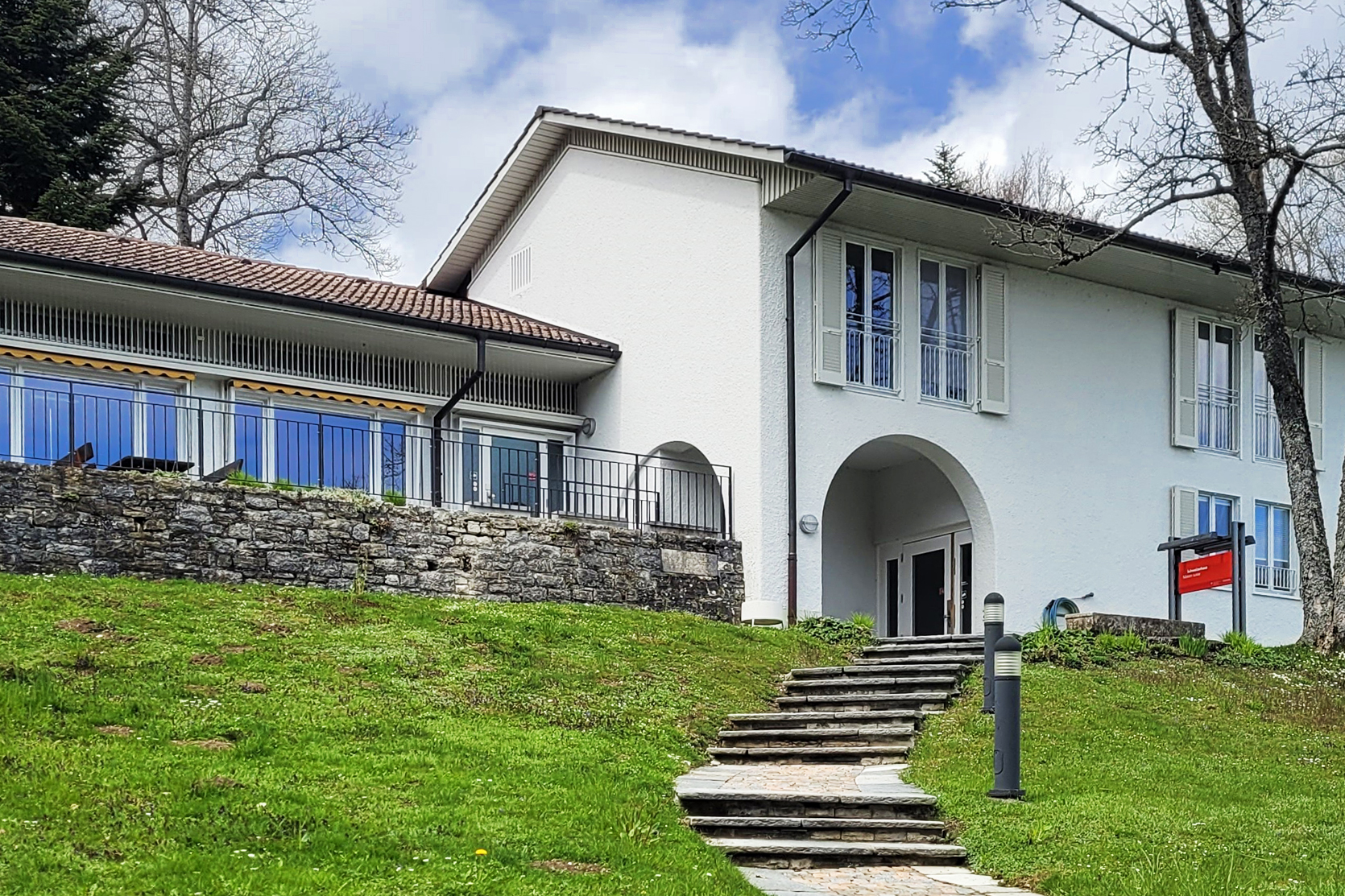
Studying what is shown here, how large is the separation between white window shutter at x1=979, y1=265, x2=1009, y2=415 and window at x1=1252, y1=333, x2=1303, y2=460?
18.4 feet

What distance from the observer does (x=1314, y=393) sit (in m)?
26.6

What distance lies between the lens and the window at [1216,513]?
25.1 m

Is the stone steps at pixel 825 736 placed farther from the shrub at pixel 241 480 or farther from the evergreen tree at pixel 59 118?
the evergreen tree at pixel 59 118

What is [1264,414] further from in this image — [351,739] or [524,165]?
[351,739]

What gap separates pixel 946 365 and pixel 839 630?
479 centimetres

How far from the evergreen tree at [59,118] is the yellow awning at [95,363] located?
9.92 meters

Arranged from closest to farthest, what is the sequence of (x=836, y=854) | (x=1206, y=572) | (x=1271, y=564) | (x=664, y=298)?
(x=836, y=854), (x=1206, y=572), (x=664, y=298), (x=1271, y=564)

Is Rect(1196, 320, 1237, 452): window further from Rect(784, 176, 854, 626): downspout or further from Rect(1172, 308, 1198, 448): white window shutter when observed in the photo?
Rect(784, 176, 854, 626): downspout

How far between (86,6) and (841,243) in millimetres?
17796

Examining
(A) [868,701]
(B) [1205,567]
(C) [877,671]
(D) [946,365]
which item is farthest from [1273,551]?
(A) [868,701]

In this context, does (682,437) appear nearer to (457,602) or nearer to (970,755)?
(457,602)

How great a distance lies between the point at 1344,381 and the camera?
89.5ft

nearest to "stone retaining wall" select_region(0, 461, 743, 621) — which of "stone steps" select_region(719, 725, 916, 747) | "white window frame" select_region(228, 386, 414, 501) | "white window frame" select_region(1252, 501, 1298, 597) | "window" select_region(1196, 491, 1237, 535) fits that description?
"white window frame" select_region(228, 386, 414, 501)

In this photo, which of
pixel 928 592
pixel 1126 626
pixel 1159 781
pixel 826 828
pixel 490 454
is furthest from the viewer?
pixel 928 592
